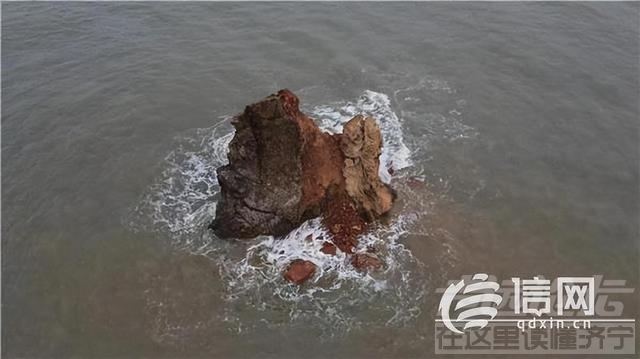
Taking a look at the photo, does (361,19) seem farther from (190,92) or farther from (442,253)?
(442,253)

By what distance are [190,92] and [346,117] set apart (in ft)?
21.3

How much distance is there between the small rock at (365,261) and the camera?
60.1ft

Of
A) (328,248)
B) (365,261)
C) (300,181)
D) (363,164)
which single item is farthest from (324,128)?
(365,261)

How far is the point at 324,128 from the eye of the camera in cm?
2386

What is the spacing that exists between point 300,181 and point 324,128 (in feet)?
17.5

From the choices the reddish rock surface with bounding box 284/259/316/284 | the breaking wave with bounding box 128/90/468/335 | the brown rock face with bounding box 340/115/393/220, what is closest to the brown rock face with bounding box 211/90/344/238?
the brown rock face with bounding box 340/115/393/220

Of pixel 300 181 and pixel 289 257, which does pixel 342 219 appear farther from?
pixel 289 257

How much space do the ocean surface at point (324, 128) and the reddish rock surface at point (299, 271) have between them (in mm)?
262

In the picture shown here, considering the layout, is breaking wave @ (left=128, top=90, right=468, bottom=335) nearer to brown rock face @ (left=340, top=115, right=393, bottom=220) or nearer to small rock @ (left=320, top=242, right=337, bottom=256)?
small rock @ (left=320, top=242, right=337, bottom=256)

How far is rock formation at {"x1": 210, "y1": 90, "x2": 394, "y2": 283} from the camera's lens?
1852cm

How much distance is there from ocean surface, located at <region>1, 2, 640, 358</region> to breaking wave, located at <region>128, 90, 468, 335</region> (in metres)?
0.06

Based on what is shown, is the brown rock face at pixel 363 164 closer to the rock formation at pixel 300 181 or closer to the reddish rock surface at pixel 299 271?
the rock formation at pixel 300 181

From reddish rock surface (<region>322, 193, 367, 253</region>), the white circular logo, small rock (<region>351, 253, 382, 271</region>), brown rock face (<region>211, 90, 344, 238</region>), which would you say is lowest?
the white circular logo

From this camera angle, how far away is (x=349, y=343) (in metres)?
16.4
